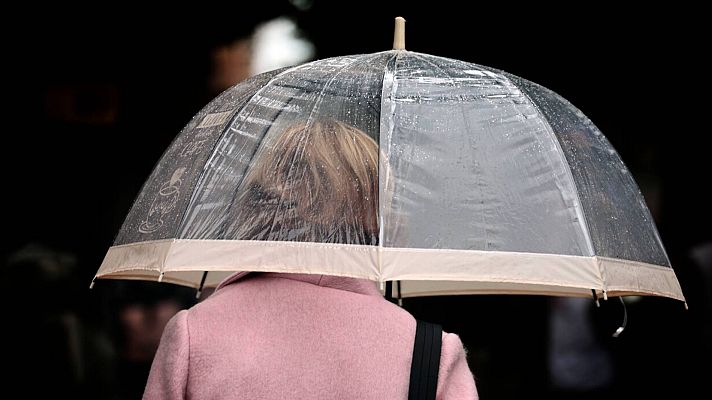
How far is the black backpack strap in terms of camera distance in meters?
2.26

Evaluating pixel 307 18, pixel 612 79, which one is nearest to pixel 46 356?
pixel 307 18

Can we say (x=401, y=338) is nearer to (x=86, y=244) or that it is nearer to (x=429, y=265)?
(x=429, y=265)

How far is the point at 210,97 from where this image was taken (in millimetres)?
5797

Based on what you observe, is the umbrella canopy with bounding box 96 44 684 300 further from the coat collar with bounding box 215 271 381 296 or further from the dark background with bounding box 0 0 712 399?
the dark background with bounding box 0 0 712 399

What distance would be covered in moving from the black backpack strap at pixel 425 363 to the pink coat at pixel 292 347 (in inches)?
0.7

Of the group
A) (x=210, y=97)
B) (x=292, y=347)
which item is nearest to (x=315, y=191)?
(x=292, y=347)

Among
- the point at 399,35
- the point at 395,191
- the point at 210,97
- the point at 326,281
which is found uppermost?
the point at 399,35

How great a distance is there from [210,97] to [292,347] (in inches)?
145

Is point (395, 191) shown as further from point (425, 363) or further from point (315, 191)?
point (425, 363)

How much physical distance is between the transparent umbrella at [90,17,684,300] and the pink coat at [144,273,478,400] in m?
0.06

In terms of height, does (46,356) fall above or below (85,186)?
below

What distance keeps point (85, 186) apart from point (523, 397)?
8.17 feet

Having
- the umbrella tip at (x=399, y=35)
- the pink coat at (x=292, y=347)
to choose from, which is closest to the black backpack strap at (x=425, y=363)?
the pink coat at (x=292, y=347)

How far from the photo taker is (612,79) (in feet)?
19.6
